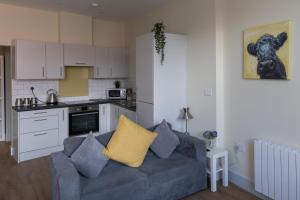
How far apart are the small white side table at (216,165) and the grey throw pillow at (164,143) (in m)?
0.46

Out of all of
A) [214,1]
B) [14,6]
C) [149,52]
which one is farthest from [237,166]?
[14,6]

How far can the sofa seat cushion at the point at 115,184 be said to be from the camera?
2.24 metres

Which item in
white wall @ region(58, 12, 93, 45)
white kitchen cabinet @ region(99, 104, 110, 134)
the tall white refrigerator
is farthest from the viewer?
white kitchen cabinet @ region(99, 104, 110, 134)

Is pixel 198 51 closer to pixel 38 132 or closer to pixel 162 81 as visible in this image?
pixel 162 81

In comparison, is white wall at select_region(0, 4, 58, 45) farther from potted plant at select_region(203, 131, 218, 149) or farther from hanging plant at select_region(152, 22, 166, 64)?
potted plant at select_region(203, 131, 218, 149)

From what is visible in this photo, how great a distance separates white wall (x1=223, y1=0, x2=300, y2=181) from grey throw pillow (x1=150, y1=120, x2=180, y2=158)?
78 cm

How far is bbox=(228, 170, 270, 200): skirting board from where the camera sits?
2.85m

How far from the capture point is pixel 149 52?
350cm

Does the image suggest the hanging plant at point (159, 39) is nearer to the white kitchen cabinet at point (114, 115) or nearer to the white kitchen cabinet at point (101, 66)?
the white kitchen cabinet at point (114, 115)

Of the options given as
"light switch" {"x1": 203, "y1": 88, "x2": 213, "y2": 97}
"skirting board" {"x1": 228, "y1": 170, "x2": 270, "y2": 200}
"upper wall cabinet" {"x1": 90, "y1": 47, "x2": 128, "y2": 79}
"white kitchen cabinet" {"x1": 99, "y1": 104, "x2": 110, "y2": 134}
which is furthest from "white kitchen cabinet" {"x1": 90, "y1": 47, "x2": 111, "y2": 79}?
"skirting board" {"x1": 228, "y1": 170, "x2": 270, "y2": 200}

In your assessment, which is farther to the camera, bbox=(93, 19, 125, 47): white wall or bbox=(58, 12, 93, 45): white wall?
bbox=(93, 19, 125, 47): white wall

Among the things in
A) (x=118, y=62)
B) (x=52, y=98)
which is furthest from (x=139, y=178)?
(x=118, y=62)

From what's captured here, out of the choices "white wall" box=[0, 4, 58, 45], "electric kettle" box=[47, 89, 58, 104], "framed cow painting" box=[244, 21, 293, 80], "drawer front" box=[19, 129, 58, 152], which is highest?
"white wall" box=[0, 4, 58, 45]

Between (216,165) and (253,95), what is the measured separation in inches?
40.0
